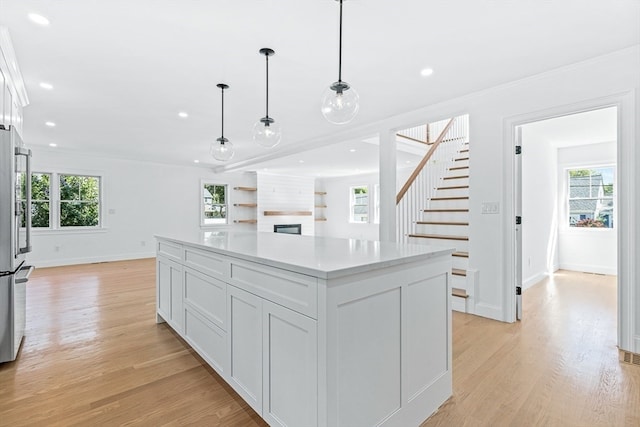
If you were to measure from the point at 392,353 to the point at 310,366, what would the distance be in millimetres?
430

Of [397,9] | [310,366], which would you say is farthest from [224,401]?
[397,9]

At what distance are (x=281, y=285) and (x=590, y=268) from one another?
637 cm

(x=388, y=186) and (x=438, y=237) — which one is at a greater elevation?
(x=388, y=186)

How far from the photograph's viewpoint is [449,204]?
460 centimetres

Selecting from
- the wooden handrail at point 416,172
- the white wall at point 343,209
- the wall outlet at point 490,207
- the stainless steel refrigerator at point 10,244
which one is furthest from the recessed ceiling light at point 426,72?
the white wall at point 343,209

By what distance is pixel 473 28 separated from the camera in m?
2.22

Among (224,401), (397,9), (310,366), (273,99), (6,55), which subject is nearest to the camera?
(310,366)

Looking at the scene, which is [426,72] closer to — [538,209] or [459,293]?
[459,293]

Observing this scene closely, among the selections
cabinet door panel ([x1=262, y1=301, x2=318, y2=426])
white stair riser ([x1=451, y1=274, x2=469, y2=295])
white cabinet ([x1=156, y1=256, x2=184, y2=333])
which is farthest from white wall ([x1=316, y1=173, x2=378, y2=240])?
cabinet door panel ([x1=262, y1=301, x2=318, y2=426])

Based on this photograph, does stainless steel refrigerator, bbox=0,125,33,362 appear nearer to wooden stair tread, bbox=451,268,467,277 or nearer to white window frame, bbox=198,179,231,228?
wooden stair tread, bbox=451,268,467,277

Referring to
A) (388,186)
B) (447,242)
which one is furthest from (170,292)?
(447,242)

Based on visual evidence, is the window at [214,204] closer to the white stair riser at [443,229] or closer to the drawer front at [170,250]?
the drawer front at [170,250]

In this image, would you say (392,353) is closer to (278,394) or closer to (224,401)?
(278,394)

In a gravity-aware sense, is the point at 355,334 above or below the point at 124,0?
below
